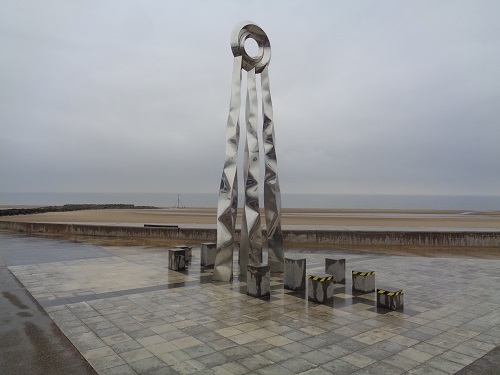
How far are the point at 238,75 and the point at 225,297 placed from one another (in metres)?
7.36

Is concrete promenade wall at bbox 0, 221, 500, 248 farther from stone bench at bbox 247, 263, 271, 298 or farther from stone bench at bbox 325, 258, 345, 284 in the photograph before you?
stone bench at bbox 247, 263, 271, 298

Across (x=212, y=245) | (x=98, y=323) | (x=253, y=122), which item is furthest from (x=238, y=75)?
(x=98, y=323)

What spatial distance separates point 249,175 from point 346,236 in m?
10.7

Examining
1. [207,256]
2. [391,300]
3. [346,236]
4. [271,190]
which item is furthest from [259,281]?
A: [346,236]

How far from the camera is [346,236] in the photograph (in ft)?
69.1

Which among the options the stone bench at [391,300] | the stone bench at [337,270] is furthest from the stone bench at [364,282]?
the stone bench at [391,300]

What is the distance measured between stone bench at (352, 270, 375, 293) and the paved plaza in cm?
41

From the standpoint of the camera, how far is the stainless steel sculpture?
1212cm

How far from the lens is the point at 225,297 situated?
10.1m

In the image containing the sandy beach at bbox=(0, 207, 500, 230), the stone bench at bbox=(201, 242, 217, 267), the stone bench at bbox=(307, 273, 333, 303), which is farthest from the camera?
the sandy beach at bbox=(0, 207, 500, 230)

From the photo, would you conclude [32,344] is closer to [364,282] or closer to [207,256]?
[207,256]

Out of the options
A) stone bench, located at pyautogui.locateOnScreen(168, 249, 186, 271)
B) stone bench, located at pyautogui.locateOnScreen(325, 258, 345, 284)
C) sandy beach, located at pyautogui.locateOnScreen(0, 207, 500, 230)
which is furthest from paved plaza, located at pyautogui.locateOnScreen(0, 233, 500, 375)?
sandy beach, located at pyautogui.locateOnScreen(0, 207, 500, 230)

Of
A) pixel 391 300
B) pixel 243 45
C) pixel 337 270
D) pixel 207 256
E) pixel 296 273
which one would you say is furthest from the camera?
pixel 207 256

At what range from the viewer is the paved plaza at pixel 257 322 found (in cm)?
623
